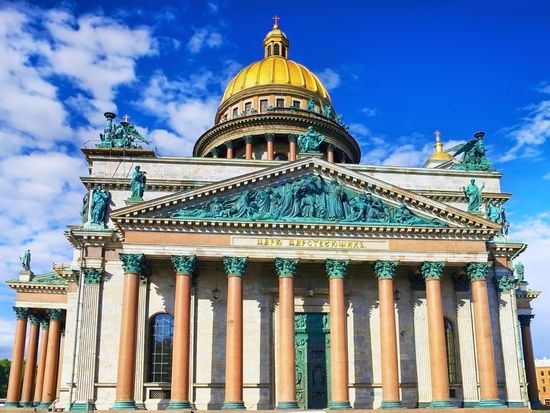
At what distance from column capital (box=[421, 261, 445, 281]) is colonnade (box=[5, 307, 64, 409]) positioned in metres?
27.9

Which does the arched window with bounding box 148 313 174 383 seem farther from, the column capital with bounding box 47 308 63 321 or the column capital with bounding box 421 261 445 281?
the column capital with bounding box 47 308 63 321

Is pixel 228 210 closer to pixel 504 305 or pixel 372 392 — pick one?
pixel 372 392

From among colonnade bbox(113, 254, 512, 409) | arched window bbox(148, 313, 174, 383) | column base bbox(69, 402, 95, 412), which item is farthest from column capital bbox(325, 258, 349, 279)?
column base bbox(69, 402, 95, 412)

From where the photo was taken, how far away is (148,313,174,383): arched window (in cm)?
3388

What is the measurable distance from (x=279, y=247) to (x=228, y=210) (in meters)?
3.30

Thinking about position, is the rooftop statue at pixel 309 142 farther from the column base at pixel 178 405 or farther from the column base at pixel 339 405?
the column base at pixel 178 405

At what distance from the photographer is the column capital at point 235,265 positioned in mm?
32188

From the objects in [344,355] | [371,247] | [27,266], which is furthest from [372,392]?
[27,266]

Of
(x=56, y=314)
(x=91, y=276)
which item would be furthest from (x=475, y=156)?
(x=56, y=314)

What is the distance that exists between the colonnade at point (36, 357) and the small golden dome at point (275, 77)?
81.8 feet

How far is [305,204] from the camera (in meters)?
33.6

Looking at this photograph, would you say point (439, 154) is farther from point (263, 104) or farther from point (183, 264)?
point (183, 264)

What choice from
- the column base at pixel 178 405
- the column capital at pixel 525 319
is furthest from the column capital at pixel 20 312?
the column capital at pixel 525 319

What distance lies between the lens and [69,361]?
3419cm
